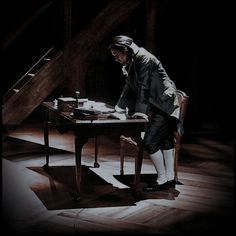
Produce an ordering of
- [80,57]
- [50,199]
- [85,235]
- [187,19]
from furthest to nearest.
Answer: [187,19]
[80,57]
[50,199]
[85,235]

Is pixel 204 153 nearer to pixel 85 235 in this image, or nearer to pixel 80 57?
pixel 80 57

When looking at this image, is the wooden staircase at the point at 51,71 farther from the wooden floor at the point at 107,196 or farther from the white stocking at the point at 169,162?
the white stocking at the point at 169,162

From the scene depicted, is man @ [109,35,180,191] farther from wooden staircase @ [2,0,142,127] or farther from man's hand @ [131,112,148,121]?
wooden staircase @ [2,0,142,127]

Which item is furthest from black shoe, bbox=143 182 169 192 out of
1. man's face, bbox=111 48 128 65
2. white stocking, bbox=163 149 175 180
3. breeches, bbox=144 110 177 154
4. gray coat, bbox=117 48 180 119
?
man's face, bbox=111 48 128 65

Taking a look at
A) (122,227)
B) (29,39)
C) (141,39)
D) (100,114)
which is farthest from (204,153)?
(29,39)

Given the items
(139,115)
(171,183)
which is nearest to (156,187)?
(171,183)

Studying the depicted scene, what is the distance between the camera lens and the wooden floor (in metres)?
4.63

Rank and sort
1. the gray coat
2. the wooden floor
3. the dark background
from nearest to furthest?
the wooden floor
the gray coat
the dark background

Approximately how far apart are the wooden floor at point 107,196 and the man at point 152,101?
38 cm

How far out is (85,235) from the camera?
436cm

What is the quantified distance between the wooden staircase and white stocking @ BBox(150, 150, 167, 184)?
11.0ft

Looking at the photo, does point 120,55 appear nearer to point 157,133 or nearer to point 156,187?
point 157,133

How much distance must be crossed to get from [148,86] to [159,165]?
3.00 feet

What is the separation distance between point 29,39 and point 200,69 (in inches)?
156
